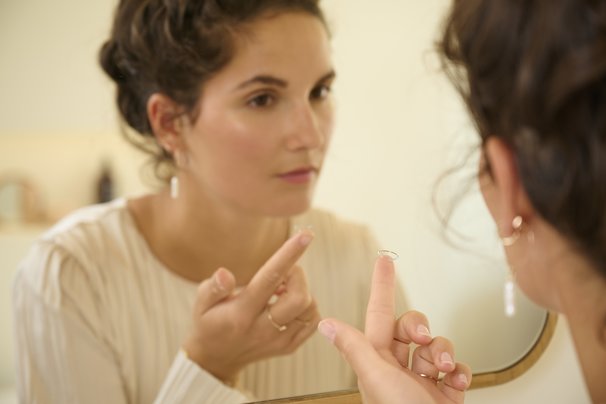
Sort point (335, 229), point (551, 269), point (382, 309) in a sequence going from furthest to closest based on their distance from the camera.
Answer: point (335, 229) < point (382, 309) < point (551, 269)

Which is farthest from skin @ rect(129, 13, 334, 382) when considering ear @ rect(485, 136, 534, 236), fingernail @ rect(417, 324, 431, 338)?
ear @ rect(485, 136, 534, 236)

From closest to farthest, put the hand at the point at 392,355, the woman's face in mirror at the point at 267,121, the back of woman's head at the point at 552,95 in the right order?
the back of woman's head at the point at 552,95, the hand at the point at 392,355, the woman's face in mirror at the point at 267,121

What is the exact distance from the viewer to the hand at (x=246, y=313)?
2.07 feet

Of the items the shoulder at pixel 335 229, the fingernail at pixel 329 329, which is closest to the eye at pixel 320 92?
the shoulder at pixel 335 229

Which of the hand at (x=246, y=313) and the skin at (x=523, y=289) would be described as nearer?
the skin at (x=523, y=289)

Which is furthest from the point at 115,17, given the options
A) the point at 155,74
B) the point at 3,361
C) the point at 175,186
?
the point at 3,361

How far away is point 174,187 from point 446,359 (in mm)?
306

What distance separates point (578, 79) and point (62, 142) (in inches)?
15.9

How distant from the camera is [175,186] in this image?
632mm

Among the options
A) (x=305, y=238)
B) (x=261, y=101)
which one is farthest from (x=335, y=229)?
(x=261, y=101)

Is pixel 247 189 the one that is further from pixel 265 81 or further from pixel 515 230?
pixel 515 230

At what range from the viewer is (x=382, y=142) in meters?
0.70

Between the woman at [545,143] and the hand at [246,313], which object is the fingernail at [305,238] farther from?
the woman at [545,143]

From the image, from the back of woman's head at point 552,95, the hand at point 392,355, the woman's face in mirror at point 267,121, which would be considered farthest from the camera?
the woman's face in mirror at point 267,121
